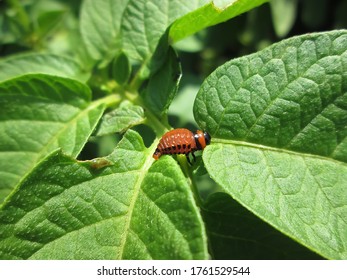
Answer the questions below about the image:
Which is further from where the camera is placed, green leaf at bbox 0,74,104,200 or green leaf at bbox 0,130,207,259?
green leaf at bbox 0,74,104,200

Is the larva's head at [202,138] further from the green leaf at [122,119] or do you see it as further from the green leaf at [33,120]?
the green leaf at [33,120]

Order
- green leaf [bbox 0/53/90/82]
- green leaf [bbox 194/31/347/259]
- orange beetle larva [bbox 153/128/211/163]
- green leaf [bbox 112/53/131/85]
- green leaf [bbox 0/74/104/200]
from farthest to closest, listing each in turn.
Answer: green leaf [bbox 0/53/90/82]
green leaf [bbox 112/53/131/85]
green leaf [bbox 0/74/104/200]
orange beetle larva [bbox 153/128/211/163]
green leaf [bbox 194/31/347/259]

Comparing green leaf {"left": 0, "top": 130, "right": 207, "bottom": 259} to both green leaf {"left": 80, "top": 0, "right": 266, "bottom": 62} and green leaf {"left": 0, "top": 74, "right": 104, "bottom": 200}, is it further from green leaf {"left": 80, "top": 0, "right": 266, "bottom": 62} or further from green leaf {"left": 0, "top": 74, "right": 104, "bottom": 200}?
green leaf {"left": 80, "top": 0, "right": 266, "bottom": 62}

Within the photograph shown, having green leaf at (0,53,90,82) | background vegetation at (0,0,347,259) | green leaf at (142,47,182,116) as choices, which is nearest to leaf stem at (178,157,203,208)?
background vegetation at (0,0,347,259)

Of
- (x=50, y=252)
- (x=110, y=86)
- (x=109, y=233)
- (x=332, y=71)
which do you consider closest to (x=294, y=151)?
(x=332, y=71)

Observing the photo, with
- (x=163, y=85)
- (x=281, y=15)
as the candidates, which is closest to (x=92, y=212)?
(x=163, y=85)

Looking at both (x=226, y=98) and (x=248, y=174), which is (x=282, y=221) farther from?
(x=226, y=98)
